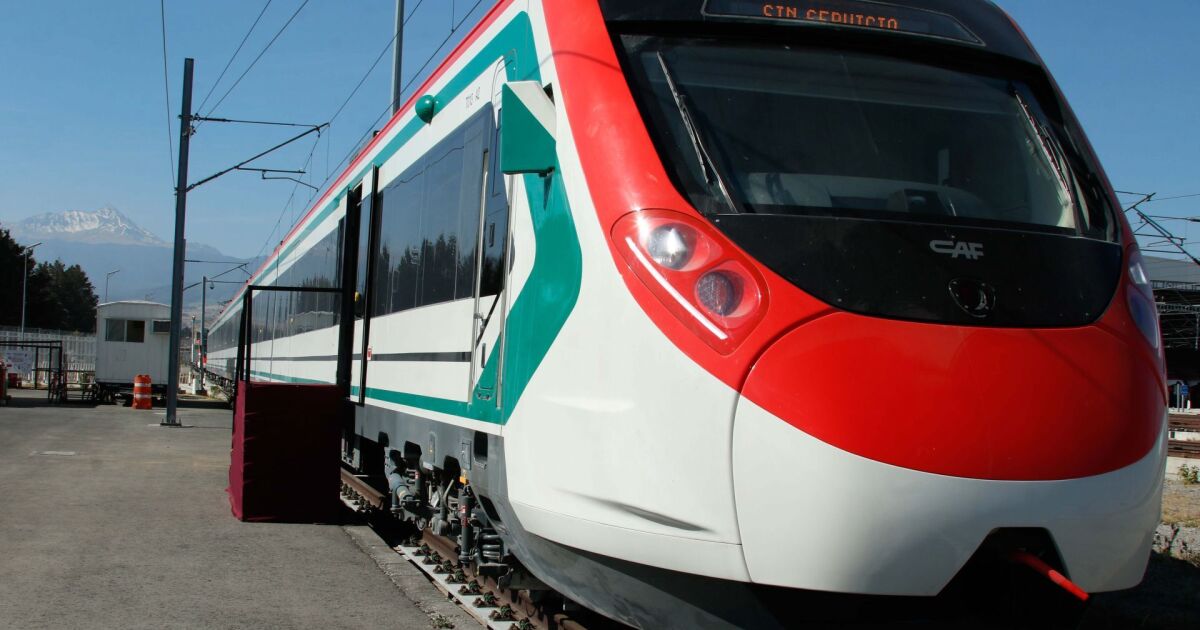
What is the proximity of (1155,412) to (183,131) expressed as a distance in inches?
921

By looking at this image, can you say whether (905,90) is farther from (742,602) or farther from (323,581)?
(323,581)

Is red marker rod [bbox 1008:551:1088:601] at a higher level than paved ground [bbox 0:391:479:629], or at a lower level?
higher

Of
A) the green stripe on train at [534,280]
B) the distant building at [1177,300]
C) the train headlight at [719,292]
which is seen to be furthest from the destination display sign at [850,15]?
the distant building at [1177,300]

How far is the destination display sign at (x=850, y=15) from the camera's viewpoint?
4625 mm

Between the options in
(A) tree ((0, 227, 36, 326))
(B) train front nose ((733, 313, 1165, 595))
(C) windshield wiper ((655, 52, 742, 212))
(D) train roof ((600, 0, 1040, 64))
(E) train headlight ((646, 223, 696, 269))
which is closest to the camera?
(B) train front nose ((733, 313, 1165, 595))

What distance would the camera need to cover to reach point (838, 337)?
367cm

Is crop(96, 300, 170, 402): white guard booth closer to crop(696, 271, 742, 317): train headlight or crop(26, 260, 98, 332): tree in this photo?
crop(696, 271, 742, 317): train headlight

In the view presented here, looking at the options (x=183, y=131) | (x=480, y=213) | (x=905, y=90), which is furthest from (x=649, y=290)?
(x=183, y=131)

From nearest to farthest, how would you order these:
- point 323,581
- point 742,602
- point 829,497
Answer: point 829,497
point 742,602
point 323,581

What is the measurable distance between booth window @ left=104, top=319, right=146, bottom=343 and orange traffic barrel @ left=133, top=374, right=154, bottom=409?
13.2ft

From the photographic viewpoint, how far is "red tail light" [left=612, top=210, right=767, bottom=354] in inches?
147

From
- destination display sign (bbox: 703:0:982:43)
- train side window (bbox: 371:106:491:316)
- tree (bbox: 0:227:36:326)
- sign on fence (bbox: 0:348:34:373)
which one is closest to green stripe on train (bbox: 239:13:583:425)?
train side window (bbox: 371:106:491:316)

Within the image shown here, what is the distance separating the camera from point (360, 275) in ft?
32.7

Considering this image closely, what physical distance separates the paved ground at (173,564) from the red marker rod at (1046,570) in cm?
332
